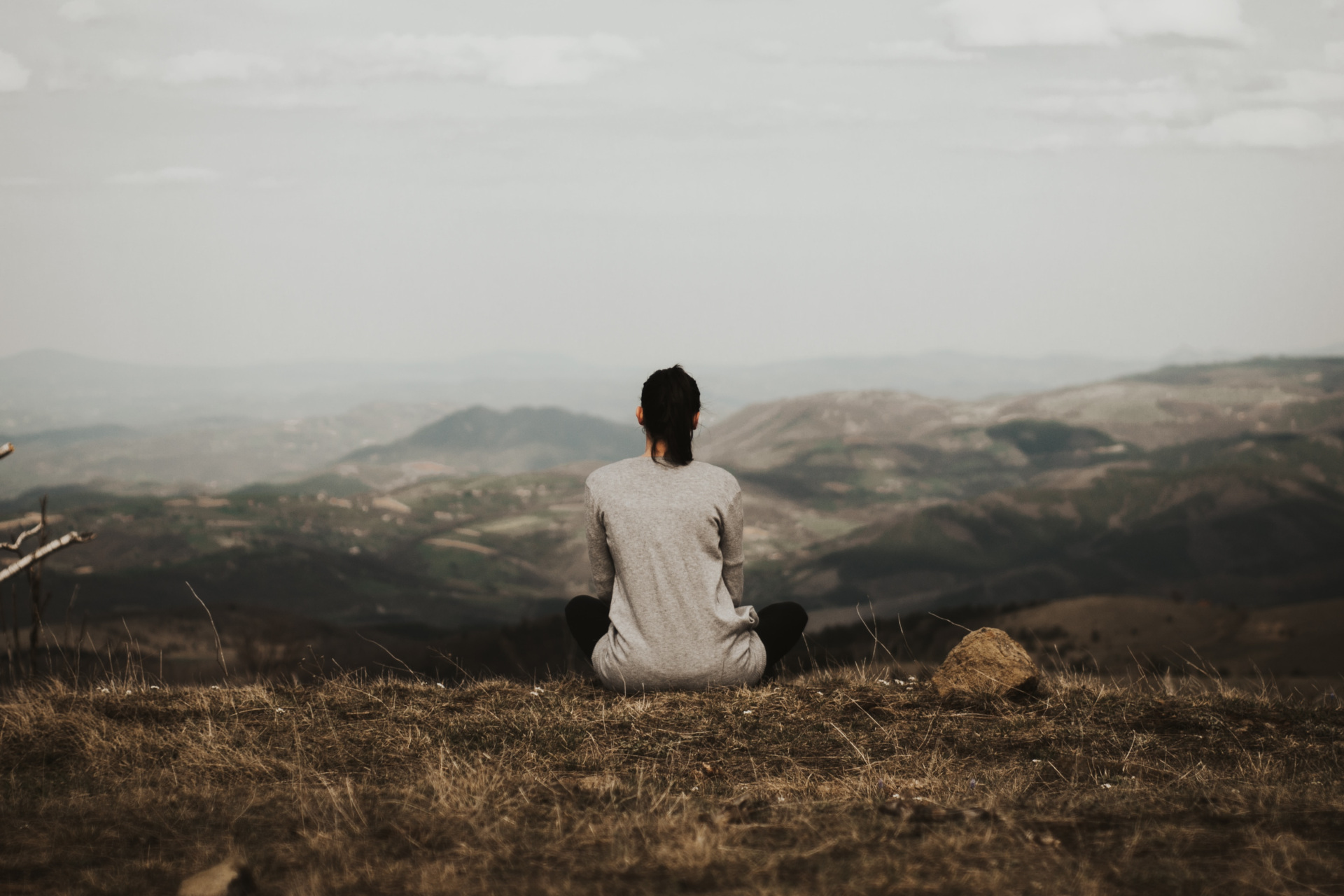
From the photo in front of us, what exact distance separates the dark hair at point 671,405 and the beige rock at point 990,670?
2796 millimetres

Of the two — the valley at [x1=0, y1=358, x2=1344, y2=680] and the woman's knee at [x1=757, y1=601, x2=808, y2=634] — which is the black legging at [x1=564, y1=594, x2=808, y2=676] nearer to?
the woman's knee at [x1=757, y1=601, x2=808, y2=634]

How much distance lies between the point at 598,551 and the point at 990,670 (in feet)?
9.93

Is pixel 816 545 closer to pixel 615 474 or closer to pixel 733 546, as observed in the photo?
pixel 733 546

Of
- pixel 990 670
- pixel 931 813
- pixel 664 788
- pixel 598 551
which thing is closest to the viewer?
pixel 931 813

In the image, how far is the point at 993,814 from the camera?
15.0 ft

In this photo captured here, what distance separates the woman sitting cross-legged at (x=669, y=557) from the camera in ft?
20.7

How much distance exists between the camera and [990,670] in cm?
741

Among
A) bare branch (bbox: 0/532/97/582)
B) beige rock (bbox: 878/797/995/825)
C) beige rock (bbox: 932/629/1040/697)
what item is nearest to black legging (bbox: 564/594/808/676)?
beige rock (bbox: 932/629/1040/697)

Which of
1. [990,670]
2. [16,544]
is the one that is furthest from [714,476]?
[16,544]

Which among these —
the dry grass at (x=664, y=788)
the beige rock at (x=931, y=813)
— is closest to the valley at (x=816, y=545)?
the dry grass at (x=664, y=788)

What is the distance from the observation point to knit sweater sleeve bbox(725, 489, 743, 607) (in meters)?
6.43

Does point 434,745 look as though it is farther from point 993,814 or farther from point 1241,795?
point 1241,795

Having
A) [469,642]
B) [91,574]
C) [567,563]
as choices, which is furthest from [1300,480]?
[91,574]

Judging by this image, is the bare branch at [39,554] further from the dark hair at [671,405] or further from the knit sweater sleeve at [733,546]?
the dark hair at [671,405]
